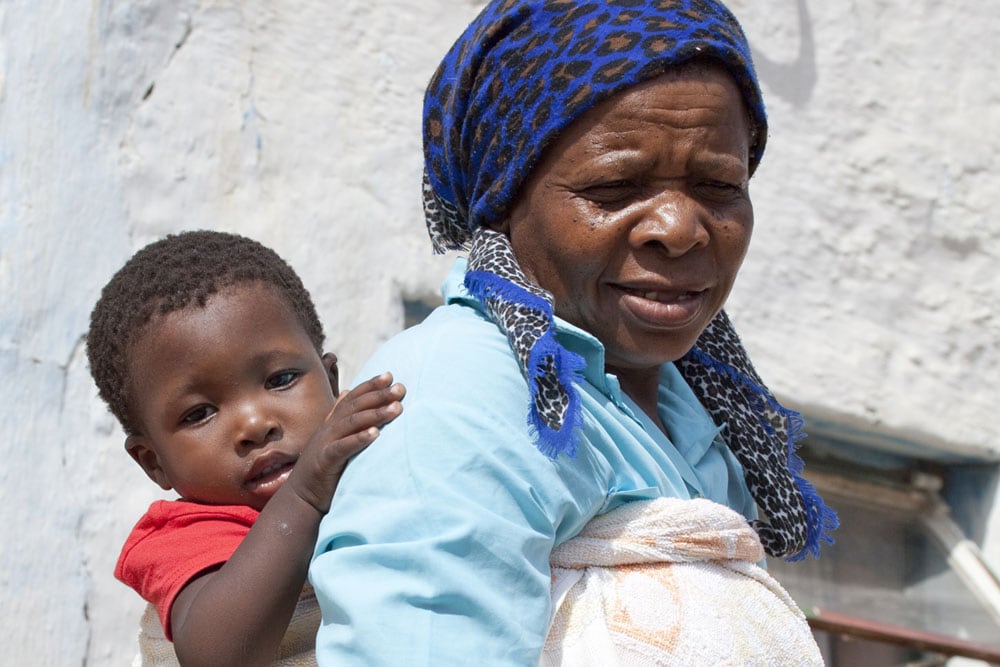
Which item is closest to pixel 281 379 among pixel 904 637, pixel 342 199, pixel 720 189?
pixel 720 189

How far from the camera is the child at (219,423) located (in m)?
1.69

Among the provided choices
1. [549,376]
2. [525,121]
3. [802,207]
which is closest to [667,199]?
[525,121]

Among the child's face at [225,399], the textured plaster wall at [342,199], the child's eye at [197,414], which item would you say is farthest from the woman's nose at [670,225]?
the textured plaster wall at [342,199]

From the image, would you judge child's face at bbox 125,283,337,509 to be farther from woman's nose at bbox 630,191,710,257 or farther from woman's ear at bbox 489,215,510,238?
woman's nose at bbox 630,191,710,257

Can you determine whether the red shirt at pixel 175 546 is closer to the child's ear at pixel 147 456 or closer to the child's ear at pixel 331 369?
the child's ear at pixel 147 456

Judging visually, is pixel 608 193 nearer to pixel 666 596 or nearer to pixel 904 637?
pixel 666 596

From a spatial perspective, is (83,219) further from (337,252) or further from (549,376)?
(549,376)

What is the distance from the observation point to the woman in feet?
4.72

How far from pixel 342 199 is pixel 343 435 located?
1.85m

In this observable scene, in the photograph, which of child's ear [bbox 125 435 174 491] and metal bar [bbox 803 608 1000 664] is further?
metal bar [bbox 803 608 1000 664]

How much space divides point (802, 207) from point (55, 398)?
2.46 m

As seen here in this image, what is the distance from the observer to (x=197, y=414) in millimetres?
2102

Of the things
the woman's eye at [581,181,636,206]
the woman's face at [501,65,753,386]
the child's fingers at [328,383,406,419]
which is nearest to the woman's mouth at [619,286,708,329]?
the woman's face at [501,65,753,386]

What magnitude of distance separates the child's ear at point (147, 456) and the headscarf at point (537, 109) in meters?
0.66
